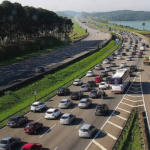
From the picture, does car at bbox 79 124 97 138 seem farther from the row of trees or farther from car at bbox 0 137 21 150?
the row of trees

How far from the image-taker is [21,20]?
10162 cm

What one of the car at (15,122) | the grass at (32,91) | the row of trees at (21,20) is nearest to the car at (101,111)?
the car at (15,122)

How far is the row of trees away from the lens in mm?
94438

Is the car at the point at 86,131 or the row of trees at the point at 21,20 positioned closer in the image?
the car at the point at 86,131

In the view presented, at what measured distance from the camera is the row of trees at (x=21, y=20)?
310 ft

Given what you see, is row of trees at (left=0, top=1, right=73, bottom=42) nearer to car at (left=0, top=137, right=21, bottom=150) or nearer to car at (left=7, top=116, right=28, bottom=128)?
car at (left=7, top=116, right=28, bottom=128)

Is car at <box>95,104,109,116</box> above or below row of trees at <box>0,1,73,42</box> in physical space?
below

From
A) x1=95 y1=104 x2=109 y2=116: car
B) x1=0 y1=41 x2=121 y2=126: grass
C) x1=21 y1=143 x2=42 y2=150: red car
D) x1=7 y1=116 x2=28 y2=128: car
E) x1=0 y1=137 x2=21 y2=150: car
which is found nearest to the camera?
x1=21 y1=143 x2=42 y2=150: red car

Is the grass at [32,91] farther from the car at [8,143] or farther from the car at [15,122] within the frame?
the car at [8,143]

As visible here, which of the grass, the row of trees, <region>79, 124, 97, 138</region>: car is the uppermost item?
the row of trees

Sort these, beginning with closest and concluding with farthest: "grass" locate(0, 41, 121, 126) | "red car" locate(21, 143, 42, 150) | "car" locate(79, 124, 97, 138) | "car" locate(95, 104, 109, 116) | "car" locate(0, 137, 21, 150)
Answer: "red car" locate(21, 143, 42, 150) < "car" locate(0, 137, 21, 150) < "car" locate(79, 124, 97, 138) < "car" locate(95, 104, 109, 116) < "grass" locate(0, 41, 121, 126)

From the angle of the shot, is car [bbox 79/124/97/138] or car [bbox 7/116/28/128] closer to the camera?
car [bbox 79/124/97/138]

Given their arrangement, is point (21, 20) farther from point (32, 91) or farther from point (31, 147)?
point (31, 147)

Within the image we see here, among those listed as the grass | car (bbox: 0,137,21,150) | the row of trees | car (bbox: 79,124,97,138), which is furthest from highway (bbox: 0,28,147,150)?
the row of trees
